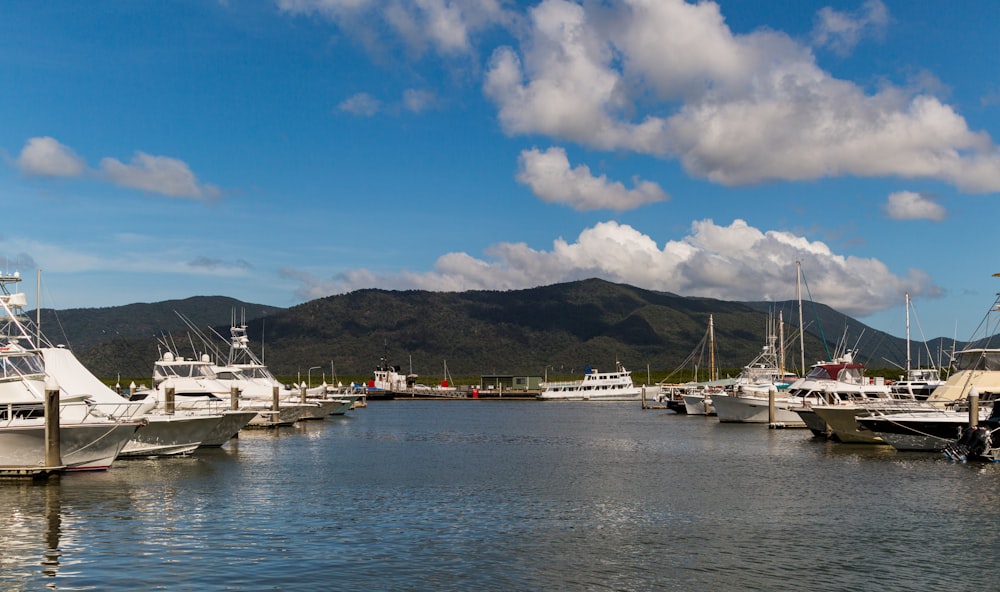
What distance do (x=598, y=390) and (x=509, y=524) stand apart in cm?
13299

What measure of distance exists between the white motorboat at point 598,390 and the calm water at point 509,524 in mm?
109200

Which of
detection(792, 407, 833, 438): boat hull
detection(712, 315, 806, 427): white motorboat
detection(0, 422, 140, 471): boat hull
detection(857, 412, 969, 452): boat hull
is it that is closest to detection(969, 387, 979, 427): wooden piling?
detection(857, 412, 969, 452): boat hull

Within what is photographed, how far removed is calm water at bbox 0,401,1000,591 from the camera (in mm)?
21547

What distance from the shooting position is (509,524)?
28.1 m

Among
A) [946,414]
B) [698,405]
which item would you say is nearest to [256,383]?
[698,405]

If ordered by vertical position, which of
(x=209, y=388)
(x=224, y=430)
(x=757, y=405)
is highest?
(x=209, y=388)

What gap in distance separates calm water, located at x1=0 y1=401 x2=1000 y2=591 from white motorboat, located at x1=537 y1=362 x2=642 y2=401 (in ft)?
358

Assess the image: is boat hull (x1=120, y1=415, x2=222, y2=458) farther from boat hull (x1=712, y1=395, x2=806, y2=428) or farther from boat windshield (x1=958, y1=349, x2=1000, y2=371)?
boat hull (x1=712, y1=395, x2=806, y2=428)

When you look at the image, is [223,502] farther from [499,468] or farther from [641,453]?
[641,453]

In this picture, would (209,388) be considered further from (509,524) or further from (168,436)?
(509,524)

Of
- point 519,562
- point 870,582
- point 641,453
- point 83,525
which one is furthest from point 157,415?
point 870,582

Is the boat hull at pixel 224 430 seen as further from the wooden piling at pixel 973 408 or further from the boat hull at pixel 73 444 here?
the wooden piling at pixel 973 408

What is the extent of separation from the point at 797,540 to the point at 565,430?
50.8 m

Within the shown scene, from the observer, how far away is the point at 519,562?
23016mm
